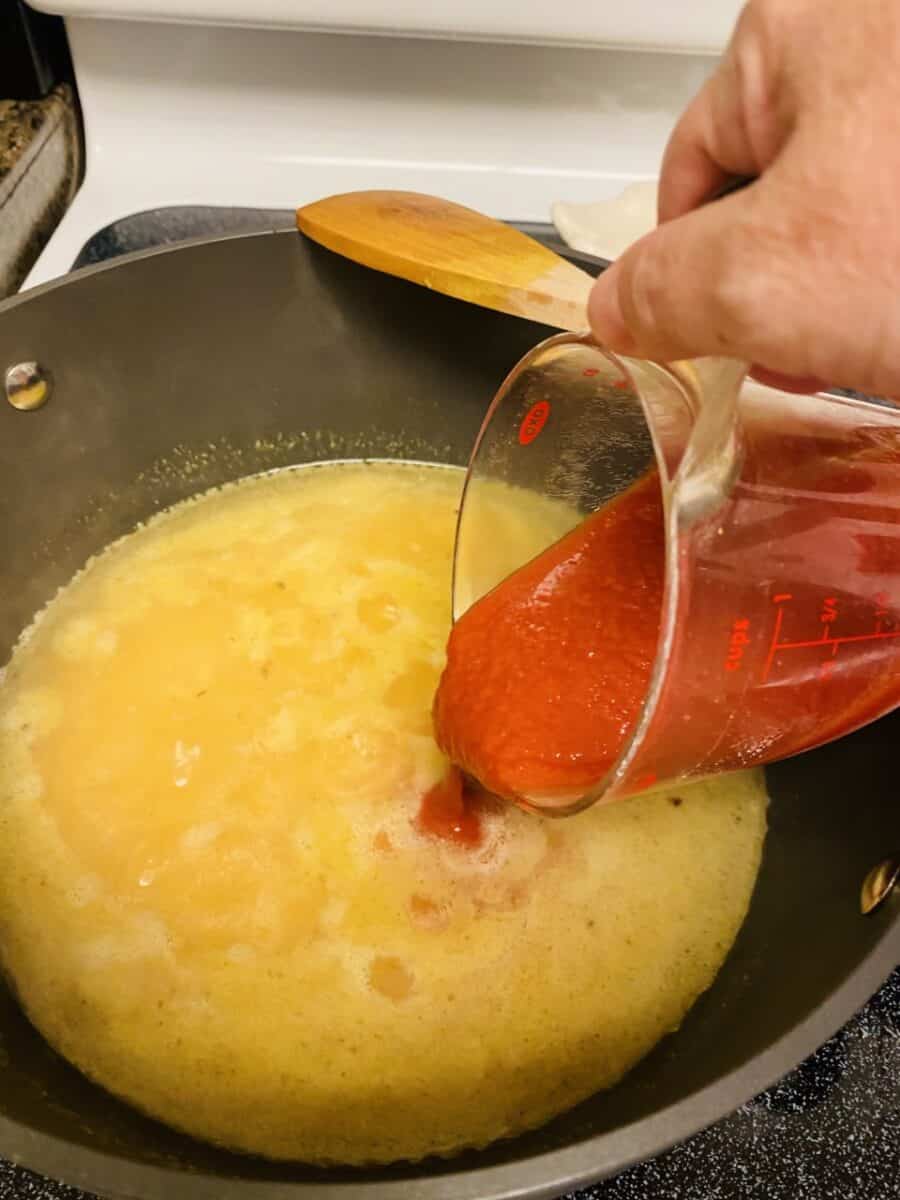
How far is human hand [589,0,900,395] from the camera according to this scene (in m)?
0.35

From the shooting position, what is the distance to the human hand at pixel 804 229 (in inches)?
13.7

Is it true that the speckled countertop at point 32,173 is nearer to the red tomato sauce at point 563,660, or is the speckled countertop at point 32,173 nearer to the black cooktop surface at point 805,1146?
the red tomato sauce at point 563,660

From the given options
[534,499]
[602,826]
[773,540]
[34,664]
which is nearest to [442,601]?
[534,499]

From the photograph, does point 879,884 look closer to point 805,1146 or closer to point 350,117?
point 805,1146

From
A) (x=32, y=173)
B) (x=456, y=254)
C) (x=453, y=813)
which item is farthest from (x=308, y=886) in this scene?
(x=32, y=173)

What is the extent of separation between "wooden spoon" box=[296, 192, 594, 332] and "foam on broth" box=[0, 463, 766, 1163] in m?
0.19

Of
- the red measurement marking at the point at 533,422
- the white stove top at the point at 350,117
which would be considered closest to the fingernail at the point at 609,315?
the red measurement marking at the point at 533,422

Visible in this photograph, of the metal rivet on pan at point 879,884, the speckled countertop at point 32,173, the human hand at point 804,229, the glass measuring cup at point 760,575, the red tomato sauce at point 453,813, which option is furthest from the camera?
the speckled countertop at point 32,173

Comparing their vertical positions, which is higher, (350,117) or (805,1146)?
(350,117)

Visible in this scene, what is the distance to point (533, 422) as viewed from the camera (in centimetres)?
80

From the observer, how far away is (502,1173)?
0.42 m

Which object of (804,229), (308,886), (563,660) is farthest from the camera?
(308,886)

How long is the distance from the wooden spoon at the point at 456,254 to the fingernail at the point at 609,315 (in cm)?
34

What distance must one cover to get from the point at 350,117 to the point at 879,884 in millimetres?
900
